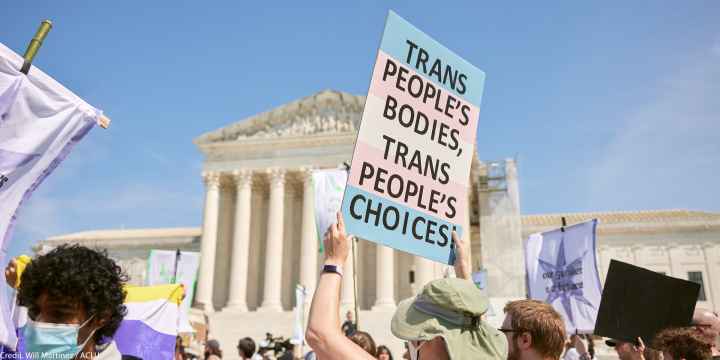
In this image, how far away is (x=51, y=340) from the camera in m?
2.73

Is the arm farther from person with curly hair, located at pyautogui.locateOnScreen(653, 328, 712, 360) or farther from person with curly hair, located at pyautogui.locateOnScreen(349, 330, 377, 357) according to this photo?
person with curly hair, located at pyautogui.locateOnScreen(349, 330, 377, 357)

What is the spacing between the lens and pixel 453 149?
15.9 ft

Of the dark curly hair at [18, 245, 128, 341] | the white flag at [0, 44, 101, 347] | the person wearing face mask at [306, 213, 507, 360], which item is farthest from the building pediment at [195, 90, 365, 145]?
the person wearing face mask at [306, 213, 507, 360]

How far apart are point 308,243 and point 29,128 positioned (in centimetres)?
3809

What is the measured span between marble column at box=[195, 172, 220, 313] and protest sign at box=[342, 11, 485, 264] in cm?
3862

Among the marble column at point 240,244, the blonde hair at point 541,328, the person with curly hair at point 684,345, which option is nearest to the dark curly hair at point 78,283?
the blonde hair at point 541,328

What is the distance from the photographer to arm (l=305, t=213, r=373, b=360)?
2.45 m

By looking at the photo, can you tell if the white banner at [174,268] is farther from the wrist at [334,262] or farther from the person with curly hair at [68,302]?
the wrist at [334,262]

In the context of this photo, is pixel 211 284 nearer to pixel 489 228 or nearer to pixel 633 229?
pixel 489 228

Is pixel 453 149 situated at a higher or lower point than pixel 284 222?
lower

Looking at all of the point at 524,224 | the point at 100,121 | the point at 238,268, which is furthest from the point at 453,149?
the point at 524,224

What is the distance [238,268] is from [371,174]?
39.5 meters

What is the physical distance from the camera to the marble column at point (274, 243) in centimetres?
4059

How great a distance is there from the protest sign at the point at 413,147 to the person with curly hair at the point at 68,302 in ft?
5.17
